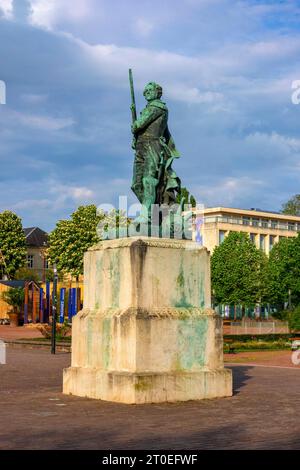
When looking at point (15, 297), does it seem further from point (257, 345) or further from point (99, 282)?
point (99, 282)

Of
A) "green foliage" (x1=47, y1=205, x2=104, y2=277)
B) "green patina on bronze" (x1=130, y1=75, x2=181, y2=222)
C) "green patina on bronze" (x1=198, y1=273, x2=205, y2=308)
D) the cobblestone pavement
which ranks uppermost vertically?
"green foliage" (x1=47, y1=205, x2=104, y2=277)

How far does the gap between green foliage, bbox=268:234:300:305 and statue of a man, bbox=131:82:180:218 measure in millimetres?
53155

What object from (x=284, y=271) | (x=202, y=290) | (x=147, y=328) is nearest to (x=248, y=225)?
(x=284, y=271)

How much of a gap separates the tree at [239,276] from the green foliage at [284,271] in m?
0.93

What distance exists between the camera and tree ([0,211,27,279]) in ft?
272

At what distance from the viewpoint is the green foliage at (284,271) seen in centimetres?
6569

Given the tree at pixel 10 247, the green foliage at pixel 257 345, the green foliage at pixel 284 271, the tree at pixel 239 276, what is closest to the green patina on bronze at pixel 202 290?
the green foliage at pixel 257 345

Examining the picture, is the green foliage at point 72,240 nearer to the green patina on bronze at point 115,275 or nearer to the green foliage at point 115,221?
the green foliage at point 115,221

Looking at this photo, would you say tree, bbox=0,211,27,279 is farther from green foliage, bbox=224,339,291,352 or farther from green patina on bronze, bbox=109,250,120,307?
green patina on bronze, bbox=109,250,120,307

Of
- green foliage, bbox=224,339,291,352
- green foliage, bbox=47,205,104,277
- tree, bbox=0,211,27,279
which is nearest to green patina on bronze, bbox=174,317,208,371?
green foliage, bbox=224,339,291,352

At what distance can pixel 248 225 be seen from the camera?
9781 centimetres

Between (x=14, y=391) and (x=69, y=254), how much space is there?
6053cm

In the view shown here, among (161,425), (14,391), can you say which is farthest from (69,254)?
(161,425)
